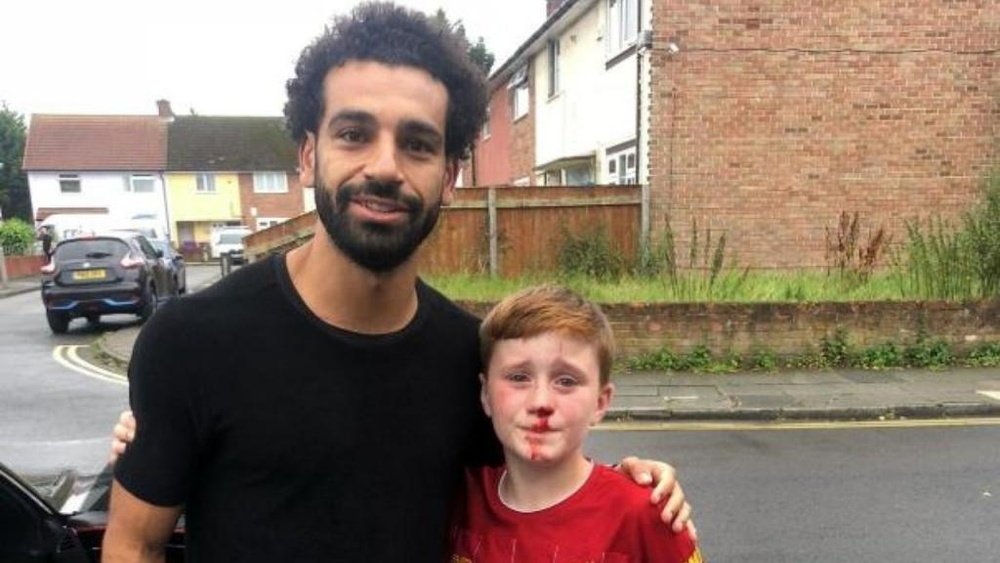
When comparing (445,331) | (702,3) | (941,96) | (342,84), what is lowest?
(445,331)

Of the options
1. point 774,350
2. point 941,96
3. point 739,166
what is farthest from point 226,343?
point 941,96

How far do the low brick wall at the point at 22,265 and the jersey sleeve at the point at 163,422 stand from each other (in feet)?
94.6

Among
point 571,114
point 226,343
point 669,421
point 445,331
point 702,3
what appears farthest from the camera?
point 571,114

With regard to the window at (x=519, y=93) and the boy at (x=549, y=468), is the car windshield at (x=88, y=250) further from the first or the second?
the boy at (x=549, y=468)

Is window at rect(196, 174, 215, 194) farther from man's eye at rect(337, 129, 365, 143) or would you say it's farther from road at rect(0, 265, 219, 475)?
man's eye at rect(337, 129, 365, 143)

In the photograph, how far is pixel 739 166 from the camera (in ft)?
39.4

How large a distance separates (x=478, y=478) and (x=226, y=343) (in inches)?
25.5

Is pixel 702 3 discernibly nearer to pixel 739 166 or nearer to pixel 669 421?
pixel 739 166

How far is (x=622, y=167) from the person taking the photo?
1478 cm

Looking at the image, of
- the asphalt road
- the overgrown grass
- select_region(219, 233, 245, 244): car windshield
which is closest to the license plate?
the overgrown grass

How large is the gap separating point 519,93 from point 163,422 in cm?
2190

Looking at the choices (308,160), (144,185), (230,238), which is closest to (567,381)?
(308,160)

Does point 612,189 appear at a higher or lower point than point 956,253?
higher

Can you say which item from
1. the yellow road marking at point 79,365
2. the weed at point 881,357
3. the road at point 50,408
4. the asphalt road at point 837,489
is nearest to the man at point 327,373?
the road at point 50,408
